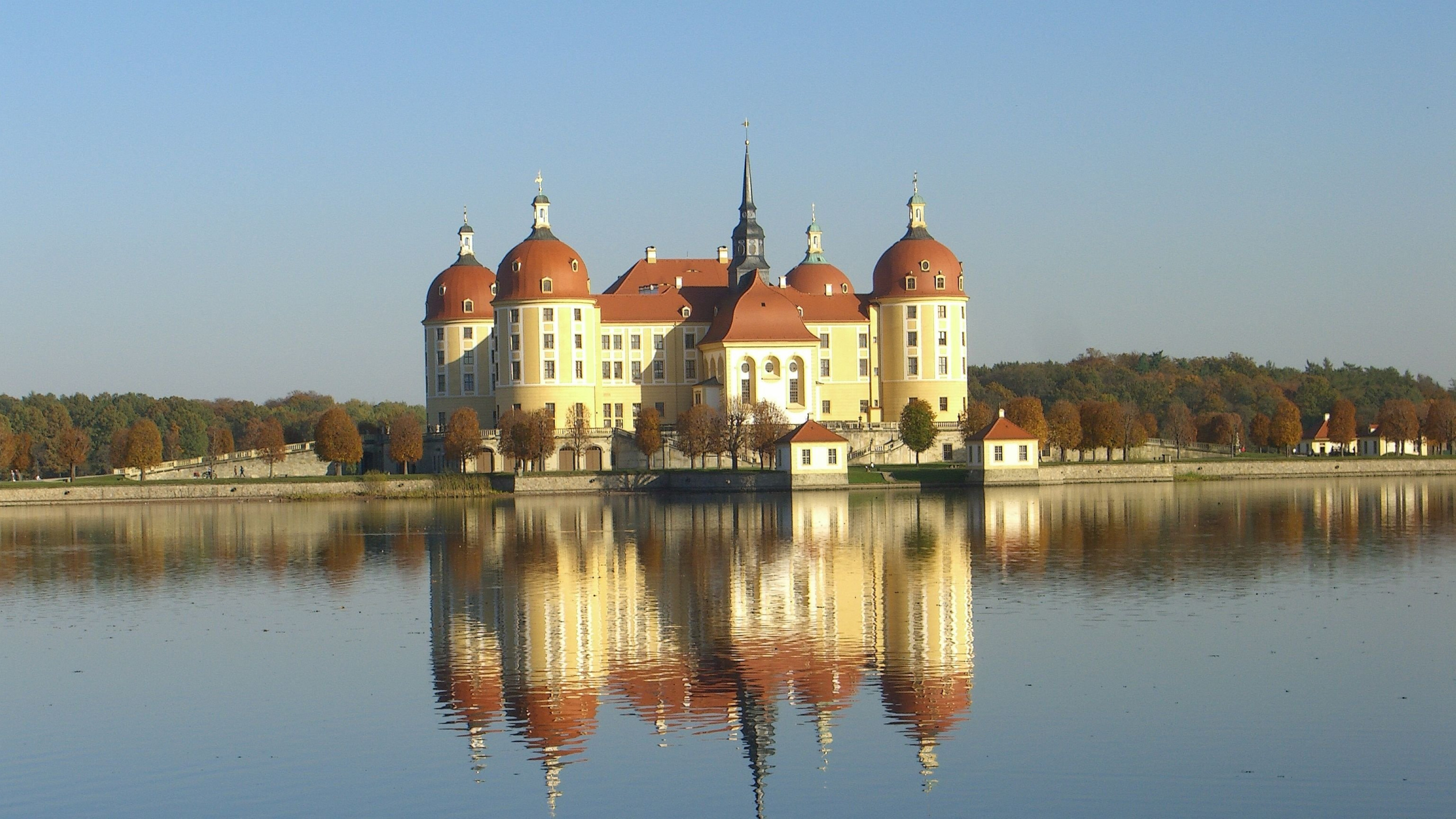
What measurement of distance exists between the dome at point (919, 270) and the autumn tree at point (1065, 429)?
27.3 feet

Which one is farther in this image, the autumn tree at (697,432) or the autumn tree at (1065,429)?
the autumn tree at (1065,429)

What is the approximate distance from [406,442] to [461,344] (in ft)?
32.5

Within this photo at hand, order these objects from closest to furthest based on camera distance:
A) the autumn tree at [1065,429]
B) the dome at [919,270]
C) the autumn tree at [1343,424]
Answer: the autumn tree at [1065,429] → the dome at [919,270] → the autumn tree at [1343,424]

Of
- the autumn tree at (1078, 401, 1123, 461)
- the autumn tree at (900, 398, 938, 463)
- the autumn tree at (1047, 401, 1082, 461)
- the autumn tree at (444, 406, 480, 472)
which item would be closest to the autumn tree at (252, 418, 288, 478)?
the autumn tree at (444, 406, 480, 472)

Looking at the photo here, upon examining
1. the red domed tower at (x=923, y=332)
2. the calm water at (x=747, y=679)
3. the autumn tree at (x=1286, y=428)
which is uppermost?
the red domed tower at (x=923, y=332)

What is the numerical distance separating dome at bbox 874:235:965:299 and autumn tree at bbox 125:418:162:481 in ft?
108

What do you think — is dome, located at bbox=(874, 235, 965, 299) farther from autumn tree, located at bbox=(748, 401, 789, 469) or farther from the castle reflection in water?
the castle reflection in water

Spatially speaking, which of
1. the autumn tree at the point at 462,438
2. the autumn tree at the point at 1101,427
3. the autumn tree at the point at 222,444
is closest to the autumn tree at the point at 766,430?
the autumn tree at the point at 462,438

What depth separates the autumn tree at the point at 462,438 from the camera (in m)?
67.0

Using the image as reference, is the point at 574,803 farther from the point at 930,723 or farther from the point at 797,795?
the point at 930,723

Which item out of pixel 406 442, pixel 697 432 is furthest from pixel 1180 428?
pixel 406 442

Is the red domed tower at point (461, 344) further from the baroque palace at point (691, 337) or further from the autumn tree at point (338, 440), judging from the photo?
the autumn tree at point (338, 440)

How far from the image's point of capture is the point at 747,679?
19250mm

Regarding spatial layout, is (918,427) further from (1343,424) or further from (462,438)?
(1343,424)
